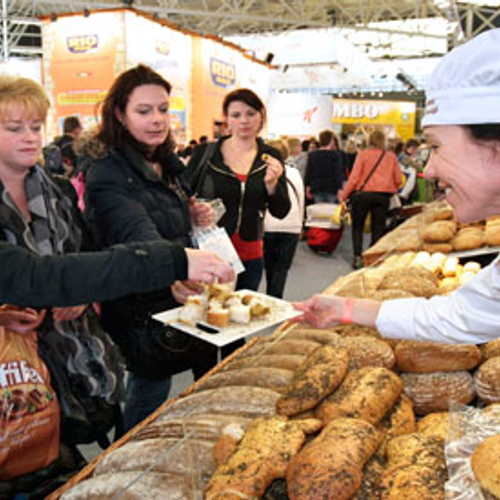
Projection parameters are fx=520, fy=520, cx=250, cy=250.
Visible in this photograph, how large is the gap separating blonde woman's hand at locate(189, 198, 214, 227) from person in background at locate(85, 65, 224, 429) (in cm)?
11

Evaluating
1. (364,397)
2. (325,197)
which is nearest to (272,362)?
(364,397)

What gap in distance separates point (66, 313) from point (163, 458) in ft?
3.50

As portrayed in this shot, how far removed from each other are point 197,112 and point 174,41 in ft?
4.68

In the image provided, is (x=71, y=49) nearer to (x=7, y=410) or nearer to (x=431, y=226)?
(x=431, y=226)

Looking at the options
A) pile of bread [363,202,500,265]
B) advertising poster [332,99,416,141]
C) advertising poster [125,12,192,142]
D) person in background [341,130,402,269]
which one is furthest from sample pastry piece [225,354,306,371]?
advertising poster [332,99,416,141]

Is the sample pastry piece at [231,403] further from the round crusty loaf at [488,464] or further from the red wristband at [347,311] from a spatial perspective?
the round crusty loaf at [488,464]

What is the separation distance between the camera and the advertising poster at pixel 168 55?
810cm

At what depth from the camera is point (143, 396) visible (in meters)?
2.24

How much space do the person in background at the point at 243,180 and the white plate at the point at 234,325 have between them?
1274 mm

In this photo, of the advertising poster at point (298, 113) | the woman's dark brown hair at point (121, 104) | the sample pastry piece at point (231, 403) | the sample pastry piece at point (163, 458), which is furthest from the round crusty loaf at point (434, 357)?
the advertising poster at point (298, 113)

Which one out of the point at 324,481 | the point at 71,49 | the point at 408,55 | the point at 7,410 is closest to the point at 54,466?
the point at 7,410

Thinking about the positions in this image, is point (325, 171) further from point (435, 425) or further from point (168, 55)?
point (435, 425)

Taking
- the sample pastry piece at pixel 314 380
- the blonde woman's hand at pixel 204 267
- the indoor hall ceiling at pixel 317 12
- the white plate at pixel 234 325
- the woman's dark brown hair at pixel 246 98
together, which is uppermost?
the indoor hall ceiling at pixel 317 12

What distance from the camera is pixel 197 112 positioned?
9.91 meters
